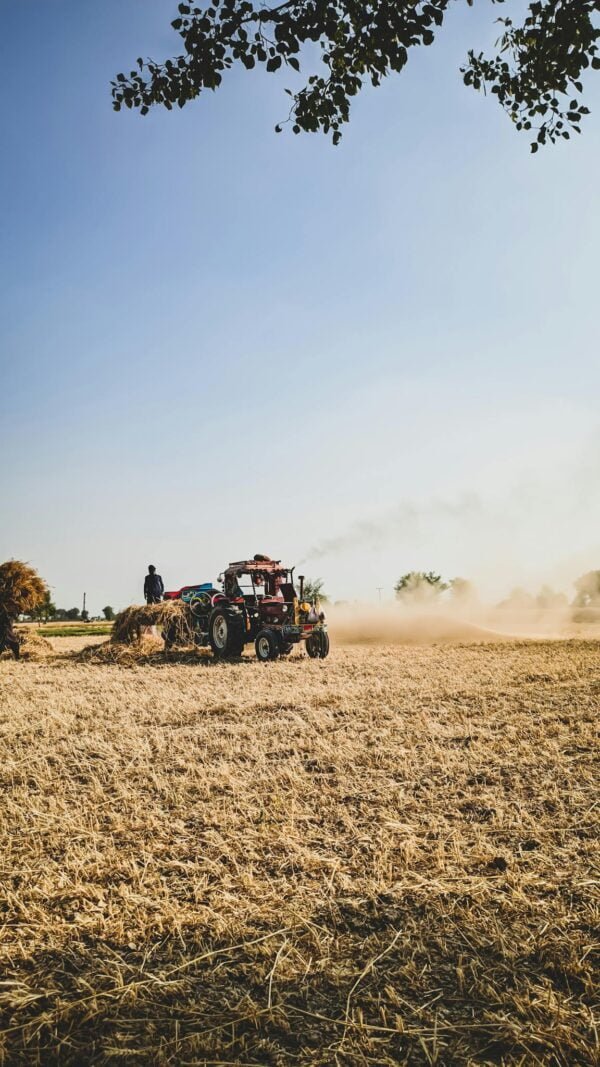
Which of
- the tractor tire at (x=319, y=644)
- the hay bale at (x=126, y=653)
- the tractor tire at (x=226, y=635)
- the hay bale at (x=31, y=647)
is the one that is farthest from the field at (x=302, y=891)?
the hay bale at (x=31, y=647)

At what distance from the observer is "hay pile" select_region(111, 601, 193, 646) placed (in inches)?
615

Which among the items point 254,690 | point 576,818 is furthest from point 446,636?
point 576,818

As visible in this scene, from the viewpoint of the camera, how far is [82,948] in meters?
2.88

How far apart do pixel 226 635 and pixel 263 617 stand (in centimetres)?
99

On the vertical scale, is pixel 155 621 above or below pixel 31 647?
above

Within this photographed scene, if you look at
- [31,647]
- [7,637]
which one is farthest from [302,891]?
[31,647]

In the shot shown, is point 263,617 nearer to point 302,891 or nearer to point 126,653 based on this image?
point 126,653

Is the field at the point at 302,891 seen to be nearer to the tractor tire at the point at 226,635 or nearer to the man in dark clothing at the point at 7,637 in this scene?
the tractor tire at the point at 226,635

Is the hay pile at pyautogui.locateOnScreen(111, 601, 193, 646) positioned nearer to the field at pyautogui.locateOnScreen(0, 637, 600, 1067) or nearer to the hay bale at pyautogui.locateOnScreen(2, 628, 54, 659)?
the hay bale at pyautogui.locateOnScreen(2, 628, 54, 659)

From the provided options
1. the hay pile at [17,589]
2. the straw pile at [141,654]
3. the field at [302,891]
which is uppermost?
the hay pile at [17,589]

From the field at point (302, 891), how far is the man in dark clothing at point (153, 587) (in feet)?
33.7

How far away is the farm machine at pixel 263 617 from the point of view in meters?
14.3

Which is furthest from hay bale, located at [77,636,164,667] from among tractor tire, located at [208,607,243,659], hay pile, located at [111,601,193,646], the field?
the field

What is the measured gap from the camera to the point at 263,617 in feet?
49.2
